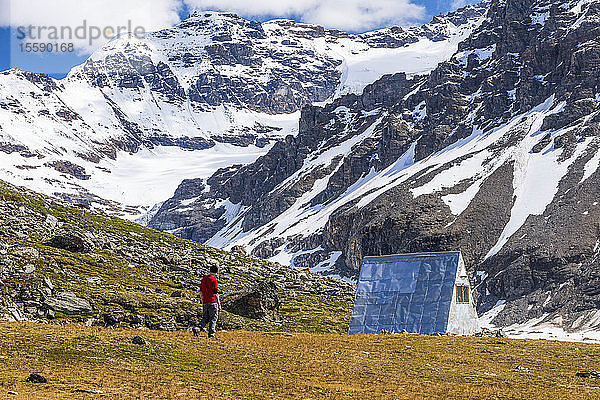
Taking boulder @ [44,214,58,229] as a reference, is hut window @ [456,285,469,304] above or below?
below

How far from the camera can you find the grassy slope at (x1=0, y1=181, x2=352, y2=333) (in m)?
36.1

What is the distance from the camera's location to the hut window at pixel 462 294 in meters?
39.9

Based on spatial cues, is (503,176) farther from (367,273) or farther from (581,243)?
(367,273)

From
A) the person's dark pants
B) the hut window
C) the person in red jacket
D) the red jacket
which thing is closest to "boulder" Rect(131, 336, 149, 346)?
the person's dark pants

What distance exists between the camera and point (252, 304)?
136ft

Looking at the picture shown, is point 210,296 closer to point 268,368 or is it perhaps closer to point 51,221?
point 268,368

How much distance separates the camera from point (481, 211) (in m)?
183

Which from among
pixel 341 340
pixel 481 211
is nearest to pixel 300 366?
pixel 341 340

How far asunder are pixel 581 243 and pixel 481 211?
108ft

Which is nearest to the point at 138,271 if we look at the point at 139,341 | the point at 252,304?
the point at 252,304

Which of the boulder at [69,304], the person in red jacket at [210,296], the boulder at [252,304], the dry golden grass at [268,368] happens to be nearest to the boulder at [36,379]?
the dry golden grass at [268,368]

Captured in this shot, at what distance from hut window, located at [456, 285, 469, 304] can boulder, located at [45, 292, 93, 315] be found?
20169 millimetres

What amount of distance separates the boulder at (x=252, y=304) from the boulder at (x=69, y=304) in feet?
31.2

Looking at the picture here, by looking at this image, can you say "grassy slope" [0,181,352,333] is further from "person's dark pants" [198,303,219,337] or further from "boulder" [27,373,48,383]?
"boulder" [27,373,48,383]
